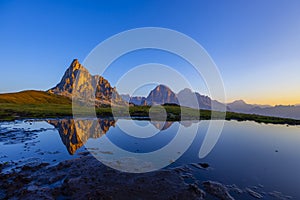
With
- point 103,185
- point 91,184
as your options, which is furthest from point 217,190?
point 91,184

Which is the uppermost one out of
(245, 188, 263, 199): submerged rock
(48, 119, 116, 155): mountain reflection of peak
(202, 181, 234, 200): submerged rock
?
(48, 119, 116, 155): mountain reflection of peak

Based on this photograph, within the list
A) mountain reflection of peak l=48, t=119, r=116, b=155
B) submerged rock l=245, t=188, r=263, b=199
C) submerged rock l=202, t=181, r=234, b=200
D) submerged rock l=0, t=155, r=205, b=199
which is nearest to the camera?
submerged rock l=0, t=155, r=205, b=199

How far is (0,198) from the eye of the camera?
10094 mm

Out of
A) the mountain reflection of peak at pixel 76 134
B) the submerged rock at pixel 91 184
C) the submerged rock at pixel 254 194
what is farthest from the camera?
the mountain reflection of peak at pixel 76 134

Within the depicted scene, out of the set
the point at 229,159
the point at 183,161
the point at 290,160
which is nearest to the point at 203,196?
the point at 183,161

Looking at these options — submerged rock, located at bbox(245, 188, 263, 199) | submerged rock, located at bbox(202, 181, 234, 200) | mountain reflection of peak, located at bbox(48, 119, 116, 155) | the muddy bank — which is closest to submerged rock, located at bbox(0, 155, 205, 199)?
the muddy bank

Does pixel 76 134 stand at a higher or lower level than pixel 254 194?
higher

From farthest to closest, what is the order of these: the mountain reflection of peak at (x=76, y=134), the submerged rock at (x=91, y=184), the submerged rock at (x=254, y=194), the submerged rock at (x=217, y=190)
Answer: the mountain reflection of peak at (x=76, y=134), the submerged rock at (x=254, y=194), the submerged rock at (x=217, y=190), the submerged rock at (x=91, y=184)

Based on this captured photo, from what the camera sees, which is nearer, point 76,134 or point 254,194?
point 254,194

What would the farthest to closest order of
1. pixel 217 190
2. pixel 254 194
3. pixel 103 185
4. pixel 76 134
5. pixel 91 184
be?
1. pixel 76 134
2. pixel 91 184
3. pixel 103 185
4. pixel 217 190
5. pixel 254 194

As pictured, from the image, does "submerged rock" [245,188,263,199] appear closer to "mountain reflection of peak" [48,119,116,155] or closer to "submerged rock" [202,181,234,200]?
"submerged rock" [202,181,234,200]

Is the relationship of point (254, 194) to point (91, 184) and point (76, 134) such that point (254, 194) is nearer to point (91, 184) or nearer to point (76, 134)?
point (91, 184)

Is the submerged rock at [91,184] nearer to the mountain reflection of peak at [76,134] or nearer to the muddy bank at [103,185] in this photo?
the muddy bank at [103,185]

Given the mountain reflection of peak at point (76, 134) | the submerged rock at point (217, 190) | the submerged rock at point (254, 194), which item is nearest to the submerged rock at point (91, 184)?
the submerged rock at point (217, 190)
